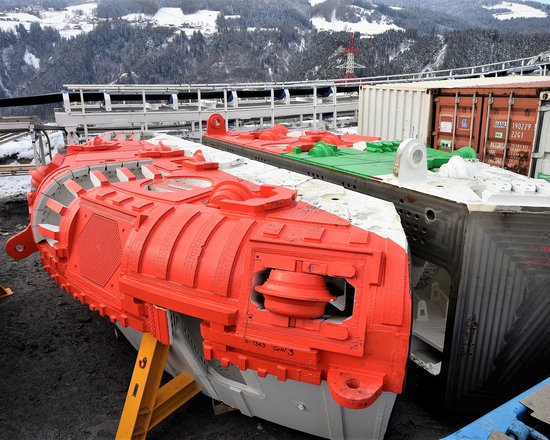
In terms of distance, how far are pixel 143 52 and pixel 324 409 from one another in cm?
11568

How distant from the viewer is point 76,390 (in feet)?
16.7

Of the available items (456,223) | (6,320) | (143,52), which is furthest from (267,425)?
(143,52)

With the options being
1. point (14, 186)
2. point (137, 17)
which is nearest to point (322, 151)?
point (14, 186)

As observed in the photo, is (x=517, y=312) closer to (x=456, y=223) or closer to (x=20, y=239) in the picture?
(x=456, y=223)

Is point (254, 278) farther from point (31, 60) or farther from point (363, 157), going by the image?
point (31, 60)

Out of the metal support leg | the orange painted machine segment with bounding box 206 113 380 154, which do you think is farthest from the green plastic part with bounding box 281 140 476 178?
the metal support leg

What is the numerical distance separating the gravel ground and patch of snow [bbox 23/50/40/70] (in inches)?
4768

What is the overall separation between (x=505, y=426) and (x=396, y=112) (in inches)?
341

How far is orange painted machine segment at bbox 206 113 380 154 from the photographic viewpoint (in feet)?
24.0

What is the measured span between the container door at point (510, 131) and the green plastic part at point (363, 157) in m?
2.20

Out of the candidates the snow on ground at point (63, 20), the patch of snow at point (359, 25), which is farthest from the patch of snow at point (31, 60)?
the patch of snow at point (359, 25)

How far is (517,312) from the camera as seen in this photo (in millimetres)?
3893

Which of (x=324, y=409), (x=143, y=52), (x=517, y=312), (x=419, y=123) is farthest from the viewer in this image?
(x=143, y=52)

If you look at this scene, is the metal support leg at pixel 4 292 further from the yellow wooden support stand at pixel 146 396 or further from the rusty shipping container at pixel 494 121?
the rusty shipping container at pixel 494 121
